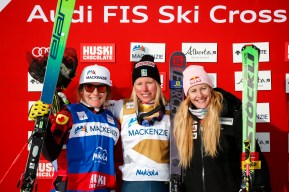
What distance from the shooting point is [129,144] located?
9.94ft

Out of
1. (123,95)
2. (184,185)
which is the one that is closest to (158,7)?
(123,95)

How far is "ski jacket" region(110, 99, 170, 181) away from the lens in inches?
116

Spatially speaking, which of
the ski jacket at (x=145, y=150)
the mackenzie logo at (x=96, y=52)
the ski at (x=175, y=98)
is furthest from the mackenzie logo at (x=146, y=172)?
the mackenzie logo at (x=96, y=52)

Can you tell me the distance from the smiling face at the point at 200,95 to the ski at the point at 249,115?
0.93ft

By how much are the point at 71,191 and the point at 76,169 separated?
0.18m

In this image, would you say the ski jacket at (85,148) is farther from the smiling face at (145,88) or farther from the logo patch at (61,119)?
the smiling face at (145,88)

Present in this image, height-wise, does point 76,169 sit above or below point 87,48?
below

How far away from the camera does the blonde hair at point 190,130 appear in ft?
9.11

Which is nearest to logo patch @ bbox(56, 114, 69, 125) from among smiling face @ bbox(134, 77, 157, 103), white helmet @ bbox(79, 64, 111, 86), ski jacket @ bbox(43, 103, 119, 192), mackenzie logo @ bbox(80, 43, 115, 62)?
ski jacket @ bbox(43, 103, 119, 192)

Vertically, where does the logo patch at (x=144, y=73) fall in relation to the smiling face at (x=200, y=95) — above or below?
above

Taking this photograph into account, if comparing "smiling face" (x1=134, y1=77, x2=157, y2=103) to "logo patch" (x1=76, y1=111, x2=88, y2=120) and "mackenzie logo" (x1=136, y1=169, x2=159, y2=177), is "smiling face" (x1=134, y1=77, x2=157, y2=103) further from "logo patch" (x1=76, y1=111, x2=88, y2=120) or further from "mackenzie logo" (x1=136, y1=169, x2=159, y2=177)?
"mackenzie logo" (x1=136, y1=169, x2=159, y2=177)

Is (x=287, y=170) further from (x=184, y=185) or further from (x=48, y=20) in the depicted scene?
(x=48, y=20)

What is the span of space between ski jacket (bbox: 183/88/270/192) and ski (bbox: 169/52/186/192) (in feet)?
0.27

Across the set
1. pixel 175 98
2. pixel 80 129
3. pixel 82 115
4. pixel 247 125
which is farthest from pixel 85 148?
pixel 247 125
